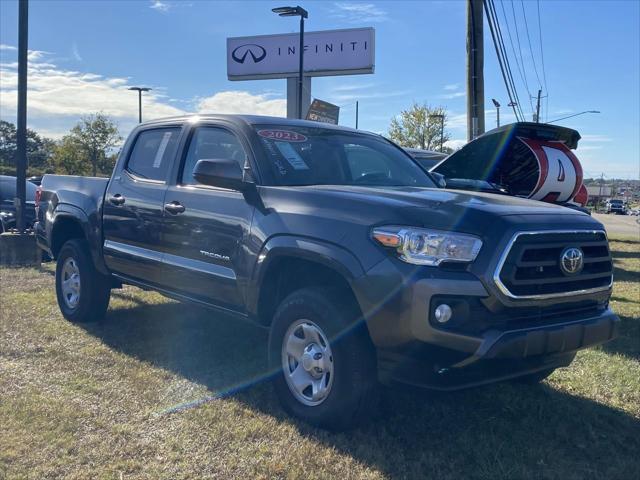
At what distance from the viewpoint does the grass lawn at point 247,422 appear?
3322 millimetres

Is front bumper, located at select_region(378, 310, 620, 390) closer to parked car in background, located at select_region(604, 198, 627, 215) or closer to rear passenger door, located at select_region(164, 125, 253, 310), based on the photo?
rear passenger door, located at select_region(164, 125, 253, 310)

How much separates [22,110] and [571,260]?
37.9ft

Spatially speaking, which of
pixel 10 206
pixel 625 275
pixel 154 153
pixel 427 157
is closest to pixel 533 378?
pixel 154 153

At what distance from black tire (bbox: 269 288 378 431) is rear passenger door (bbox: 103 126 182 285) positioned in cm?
181

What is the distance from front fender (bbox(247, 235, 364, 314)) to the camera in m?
3.39

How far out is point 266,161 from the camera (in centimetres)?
427

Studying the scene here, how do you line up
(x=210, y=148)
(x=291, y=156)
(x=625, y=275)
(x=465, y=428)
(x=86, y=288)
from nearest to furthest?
(x=465, y=428), (x=291, y=156), (x=210, y=148), (x=86, y=288), (x=625, y=275)

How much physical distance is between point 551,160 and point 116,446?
621cm

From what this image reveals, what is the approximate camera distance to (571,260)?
11.4ft

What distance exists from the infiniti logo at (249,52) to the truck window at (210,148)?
20.1 metres

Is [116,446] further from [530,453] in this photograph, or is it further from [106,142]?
[106,142]

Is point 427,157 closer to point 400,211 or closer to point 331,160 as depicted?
point 331,160

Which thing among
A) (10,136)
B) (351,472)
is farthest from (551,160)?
(10,136)

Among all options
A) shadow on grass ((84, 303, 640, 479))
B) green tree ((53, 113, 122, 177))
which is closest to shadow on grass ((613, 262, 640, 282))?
shadow on grass ((84, 303, 640, 479))
